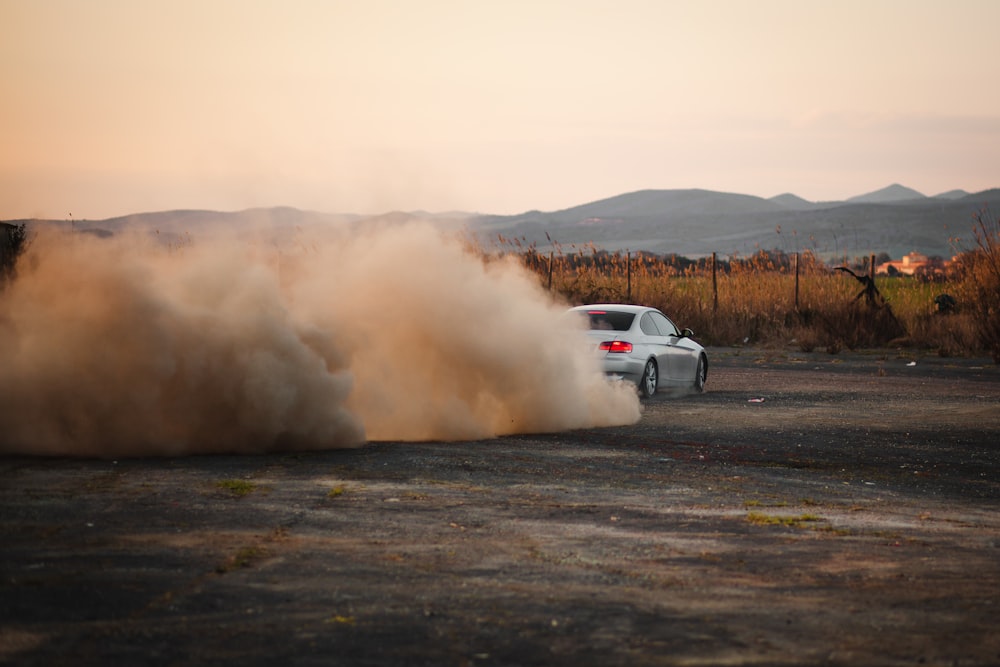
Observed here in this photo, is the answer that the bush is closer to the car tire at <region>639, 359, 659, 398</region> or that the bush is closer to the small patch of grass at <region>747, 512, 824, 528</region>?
the car tire at <region>639, 359, 659, 398</region>

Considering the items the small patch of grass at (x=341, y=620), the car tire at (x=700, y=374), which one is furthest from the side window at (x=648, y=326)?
the small patch of grass at (x=341, y=620)

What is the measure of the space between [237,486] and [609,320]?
1132 centimetres

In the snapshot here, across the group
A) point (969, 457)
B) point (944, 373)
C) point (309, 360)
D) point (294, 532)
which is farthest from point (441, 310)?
point (944, 373)

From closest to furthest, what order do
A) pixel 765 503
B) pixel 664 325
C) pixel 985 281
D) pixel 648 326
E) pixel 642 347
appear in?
1. pixel 765 503
2. pixel 642 347
3. pixel 648 326
4. pixel 664 325
5. pixel 985 281

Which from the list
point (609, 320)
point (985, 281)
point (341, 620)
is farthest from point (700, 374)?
point (341, 620)

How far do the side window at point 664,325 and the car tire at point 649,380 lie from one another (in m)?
0.78

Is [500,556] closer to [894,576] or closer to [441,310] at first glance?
[894,576]

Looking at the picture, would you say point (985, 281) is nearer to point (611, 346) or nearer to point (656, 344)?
point (656, 344)

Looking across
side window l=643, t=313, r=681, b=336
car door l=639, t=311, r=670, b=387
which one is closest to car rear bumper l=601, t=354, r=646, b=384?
car door l=639, t=311, r=670, b=387

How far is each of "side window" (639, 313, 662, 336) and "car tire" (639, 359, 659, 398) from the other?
509 millimetres

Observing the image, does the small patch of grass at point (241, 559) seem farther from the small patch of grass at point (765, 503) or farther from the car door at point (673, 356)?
the car door at point (673, 356)

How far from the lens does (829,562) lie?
29.3 feet

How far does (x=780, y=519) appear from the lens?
10.7 metres

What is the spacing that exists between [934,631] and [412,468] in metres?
7.26
